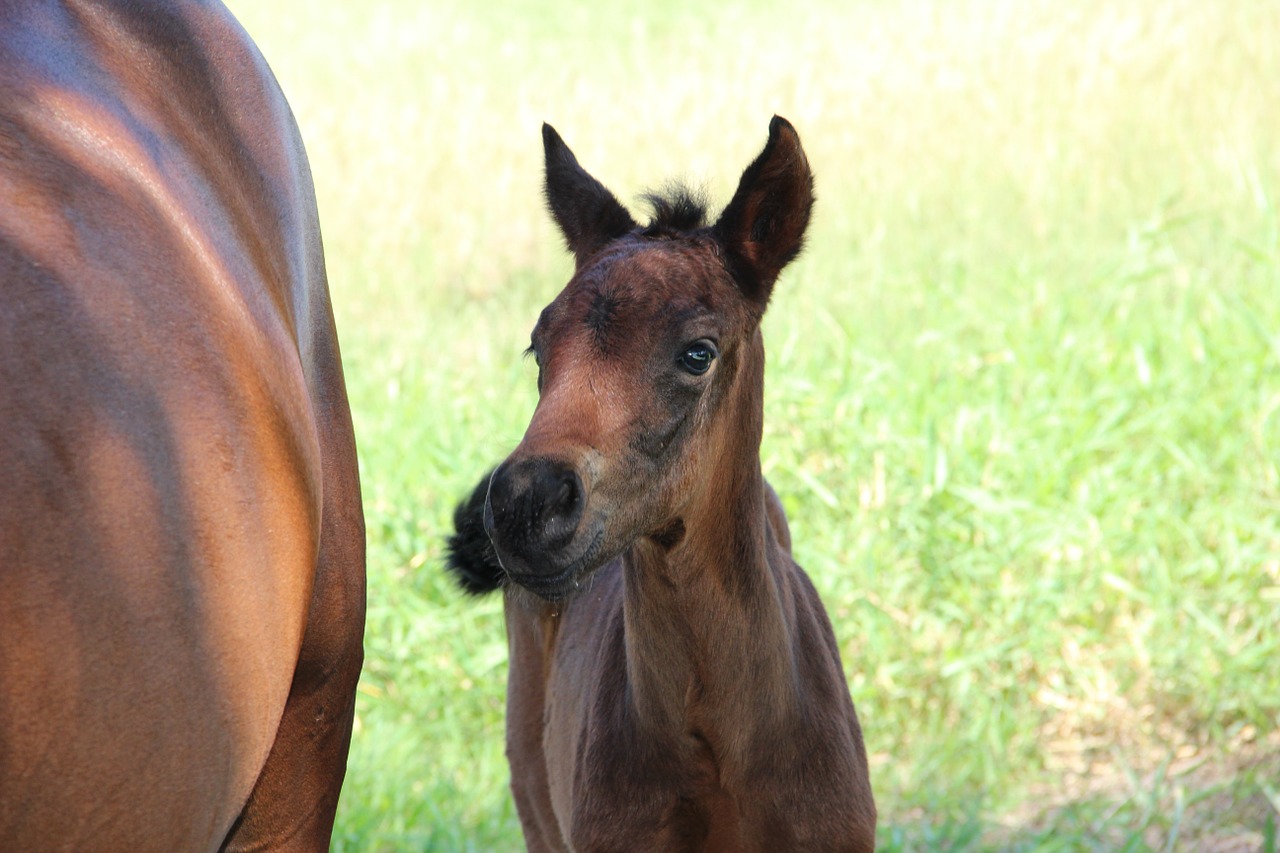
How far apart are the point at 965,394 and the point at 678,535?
3581 mm

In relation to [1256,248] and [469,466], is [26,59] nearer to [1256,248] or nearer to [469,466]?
[469,466]

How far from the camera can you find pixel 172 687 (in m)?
1.62

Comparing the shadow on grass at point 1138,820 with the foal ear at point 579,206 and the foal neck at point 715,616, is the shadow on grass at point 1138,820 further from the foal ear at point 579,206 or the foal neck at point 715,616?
the foal ear at point 579,206

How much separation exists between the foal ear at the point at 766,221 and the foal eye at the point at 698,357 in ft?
0.87

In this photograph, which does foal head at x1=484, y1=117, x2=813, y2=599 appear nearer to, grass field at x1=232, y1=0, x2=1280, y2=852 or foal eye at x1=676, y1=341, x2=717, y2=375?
foal eye at x1=676, y1=341, x2=717, y2=375

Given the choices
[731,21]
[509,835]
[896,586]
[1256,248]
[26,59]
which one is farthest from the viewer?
[731,21]

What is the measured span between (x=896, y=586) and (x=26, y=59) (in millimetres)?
4047

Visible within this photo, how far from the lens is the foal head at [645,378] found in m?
2.25

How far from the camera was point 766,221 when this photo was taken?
2.79 meters

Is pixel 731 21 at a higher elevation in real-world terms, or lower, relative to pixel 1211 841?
higher

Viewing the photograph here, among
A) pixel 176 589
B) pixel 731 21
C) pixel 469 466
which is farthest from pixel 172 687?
pixel 731 21

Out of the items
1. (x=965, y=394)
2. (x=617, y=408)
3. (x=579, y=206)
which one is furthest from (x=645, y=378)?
(x=965, y=394)

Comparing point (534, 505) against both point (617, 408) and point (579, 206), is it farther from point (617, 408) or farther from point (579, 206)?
point (579, 206)

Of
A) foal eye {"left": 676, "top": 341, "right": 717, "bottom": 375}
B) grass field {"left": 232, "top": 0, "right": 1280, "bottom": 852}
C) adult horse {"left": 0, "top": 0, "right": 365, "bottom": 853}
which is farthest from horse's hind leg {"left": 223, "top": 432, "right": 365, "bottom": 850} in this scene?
grass field {"left": 232, "top": 0, "right": 1280, "bottom": 852}
